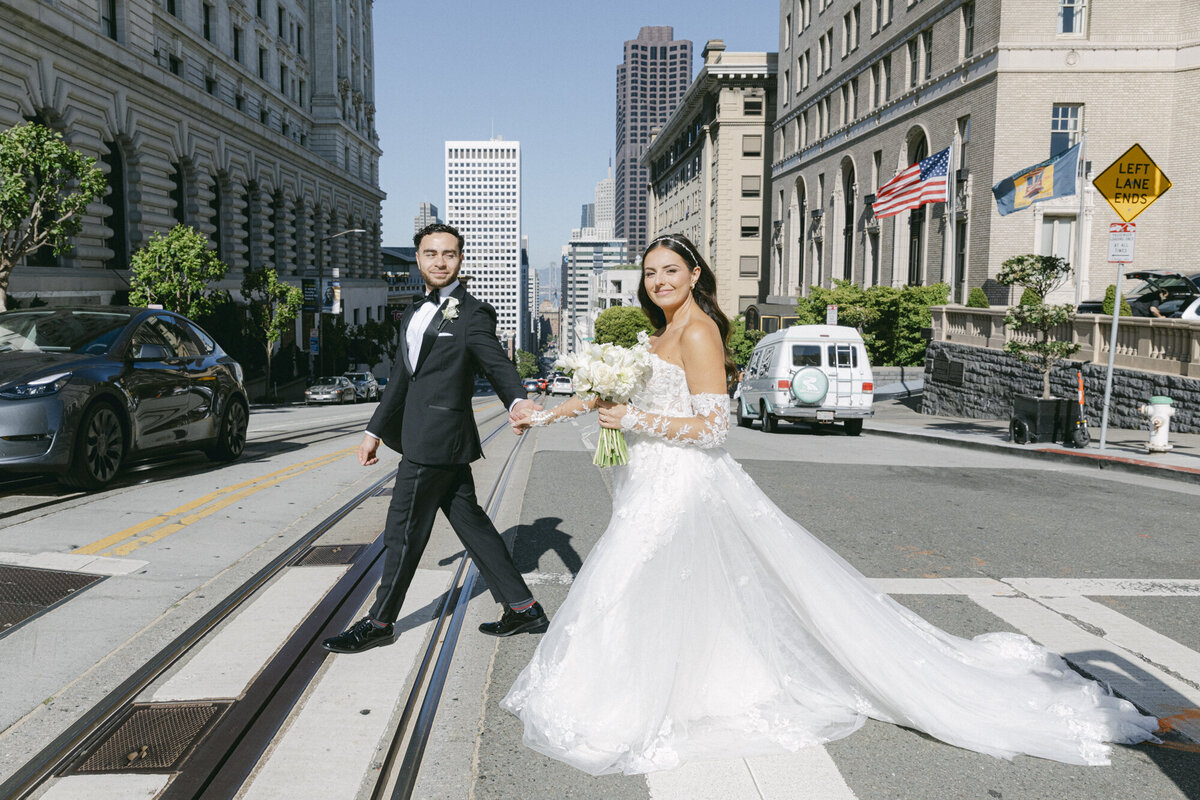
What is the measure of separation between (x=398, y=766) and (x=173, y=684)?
1.36 metres

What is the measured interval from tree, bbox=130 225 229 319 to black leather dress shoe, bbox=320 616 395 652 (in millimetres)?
28546

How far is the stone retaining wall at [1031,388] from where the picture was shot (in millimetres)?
16359

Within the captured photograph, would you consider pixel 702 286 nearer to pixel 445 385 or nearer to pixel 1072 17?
pixel 445 385

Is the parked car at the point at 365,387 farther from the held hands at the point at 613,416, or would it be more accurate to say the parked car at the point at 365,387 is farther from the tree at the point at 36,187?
the held hands at the point at 613,416

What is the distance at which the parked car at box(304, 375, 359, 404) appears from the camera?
41.6m

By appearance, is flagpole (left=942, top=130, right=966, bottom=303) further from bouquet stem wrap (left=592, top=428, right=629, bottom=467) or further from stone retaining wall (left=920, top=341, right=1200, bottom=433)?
bouquet stem wrap (left=592, top=428, right=629, bottom=467)

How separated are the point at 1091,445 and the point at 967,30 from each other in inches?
948

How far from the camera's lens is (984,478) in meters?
11.7

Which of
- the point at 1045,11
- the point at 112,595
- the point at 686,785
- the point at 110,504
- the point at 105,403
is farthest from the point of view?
the point at 1045,11

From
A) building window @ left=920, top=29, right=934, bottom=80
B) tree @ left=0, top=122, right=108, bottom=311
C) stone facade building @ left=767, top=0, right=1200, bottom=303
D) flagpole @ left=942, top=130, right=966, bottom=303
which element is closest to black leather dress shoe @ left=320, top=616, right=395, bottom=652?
tree @ left=0, top=122, right=108, bottom=311

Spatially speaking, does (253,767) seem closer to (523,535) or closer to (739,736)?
(739,736)

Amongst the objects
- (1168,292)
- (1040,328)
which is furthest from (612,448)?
(1168,292)

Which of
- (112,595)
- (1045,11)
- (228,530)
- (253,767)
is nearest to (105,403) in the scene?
(228,530)

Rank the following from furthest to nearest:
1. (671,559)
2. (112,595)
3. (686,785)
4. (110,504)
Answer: (110,504) → (112,595) → (671,559) → (686,785)
